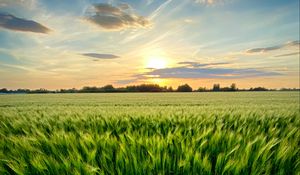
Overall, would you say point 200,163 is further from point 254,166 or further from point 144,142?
point 144,142

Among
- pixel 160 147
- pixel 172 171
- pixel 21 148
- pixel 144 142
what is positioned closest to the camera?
pixel 172 171

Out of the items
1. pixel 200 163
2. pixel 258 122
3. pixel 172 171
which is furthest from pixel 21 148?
pixel 258 122

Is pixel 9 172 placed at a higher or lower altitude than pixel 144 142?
lower

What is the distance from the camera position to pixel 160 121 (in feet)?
14.5

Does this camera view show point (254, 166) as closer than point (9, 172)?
→ Yes

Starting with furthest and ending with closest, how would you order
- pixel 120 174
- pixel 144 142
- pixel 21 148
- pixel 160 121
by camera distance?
pixel 160 121 < pixel 21 148 < pixel 144 142 < pixel 120 174

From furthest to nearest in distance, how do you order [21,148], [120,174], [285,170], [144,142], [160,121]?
1. [160,121]
2. [21,148]
3. [144,142]
4. [285,170]
5. [120,174]

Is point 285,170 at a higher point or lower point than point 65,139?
lower

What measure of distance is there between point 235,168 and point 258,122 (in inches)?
149

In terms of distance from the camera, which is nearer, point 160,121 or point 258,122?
point 160,121

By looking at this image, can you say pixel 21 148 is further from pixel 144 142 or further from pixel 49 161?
pixel 144 142

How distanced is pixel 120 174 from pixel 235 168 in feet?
2.71

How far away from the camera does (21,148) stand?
2400 millimetres

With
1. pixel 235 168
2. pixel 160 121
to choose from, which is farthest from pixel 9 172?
pixel 160 121
